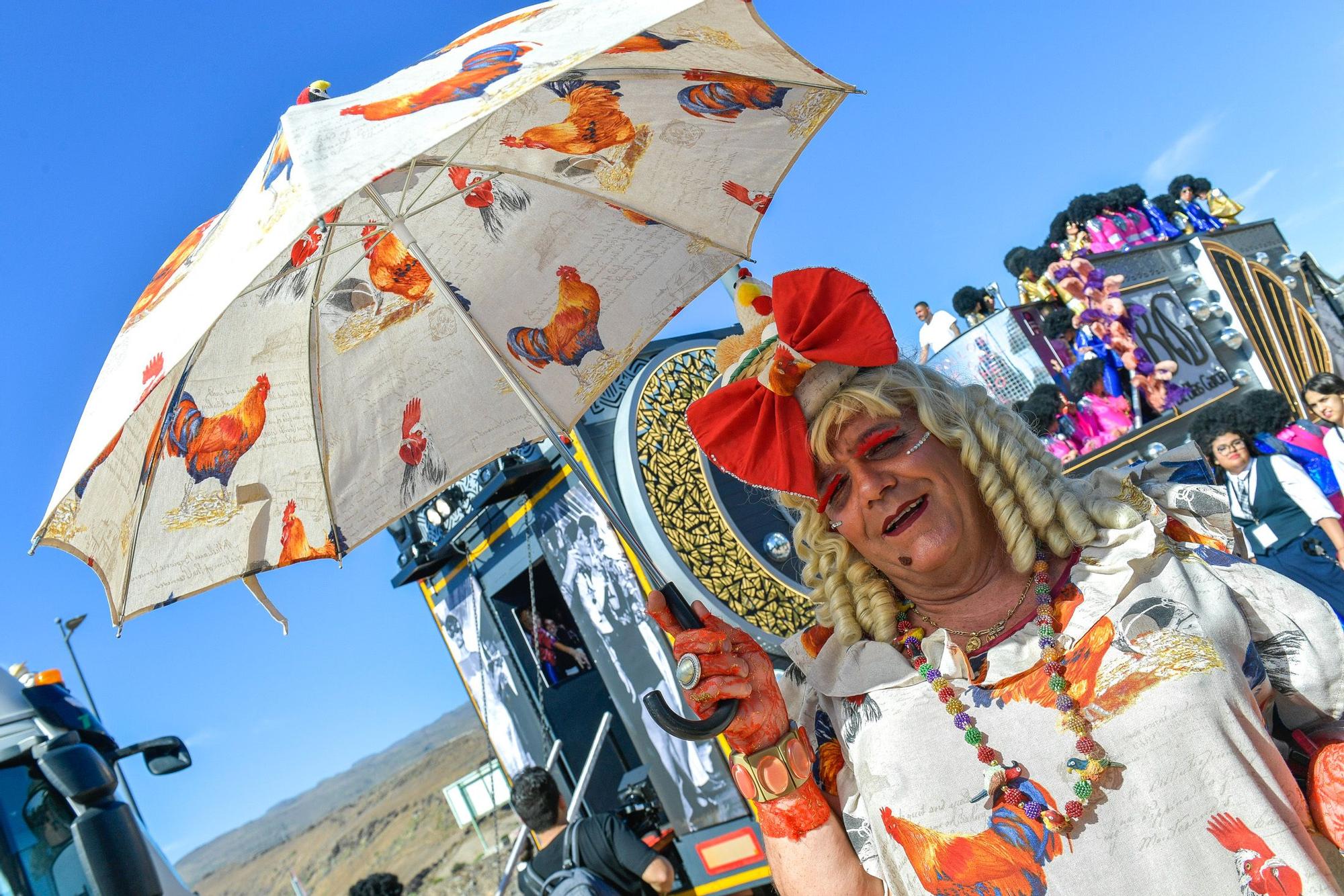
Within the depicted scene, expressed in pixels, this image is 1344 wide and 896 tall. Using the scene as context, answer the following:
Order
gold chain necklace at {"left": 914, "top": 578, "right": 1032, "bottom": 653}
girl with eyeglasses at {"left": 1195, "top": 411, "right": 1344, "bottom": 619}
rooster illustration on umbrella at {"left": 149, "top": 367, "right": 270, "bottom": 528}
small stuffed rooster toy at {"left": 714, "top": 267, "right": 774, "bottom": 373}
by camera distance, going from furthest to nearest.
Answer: girl with eyeglasses at {"left": 1195, "top": 411, "right": 1344, "bottom": 619}, rooster illustration on umbrella at {"left": 149, "top": 367, "right": 270, "bottom": 528}, small stuffed rooster toy at {"left": 714, "top": 267, "right": 774, "bottom": 373}, gold chain necklace at {"left": 914, "top": 578, "right": 1032, "bottom": 653}

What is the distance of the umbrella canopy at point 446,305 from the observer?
7.09 ft

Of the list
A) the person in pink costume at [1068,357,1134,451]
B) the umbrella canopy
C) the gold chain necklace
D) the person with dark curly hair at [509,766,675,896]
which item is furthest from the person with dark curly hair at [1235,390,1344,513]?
the gold chain necklace

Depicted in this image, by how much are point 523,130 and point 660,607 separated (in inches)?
50.8

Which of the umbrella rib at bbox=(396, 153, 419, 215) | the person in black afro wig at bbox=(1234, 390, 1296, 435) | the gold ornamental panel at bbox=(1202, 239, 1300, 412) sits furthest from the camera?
the gold ornamental panel at bbox=(1202, 239, 1300, 412)

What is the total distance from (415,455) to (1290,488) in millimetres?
4971

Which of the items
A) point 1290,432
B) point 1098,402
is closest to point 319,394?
point 1290,432

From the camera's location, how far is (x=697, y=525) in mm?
5703

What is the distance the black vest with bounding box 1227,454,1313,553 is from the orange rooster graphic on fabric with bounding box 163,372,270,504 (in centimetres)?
511

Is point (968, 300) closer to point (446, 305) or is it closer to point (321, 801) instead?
point (446, 305)

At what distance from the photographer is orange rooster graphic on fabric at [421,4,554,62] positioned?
6.27 ft

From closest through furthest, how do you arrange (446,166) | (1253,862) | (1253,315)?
(1253,862) < (446,166) < (1253,315)

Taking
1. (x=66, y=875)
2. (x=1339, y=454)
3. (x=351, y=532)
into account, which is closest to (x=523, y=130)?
(x=351, y=532)

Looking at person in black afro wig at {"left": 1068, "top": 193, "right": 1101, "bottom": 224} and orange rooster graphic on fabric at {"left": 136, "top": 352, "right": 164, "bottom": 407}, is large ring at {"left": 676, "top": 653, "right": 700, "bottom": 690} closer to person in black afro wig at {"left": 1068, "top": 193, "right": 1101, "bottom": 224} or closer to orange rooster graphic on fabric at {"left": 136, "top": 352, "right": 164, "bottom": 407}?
orange rooster graphic on fabric at {"left": 136, "top": 352, "right": 164, "bottom": 407}

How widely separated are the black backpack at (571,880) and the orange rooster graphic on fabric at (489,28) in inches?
127
